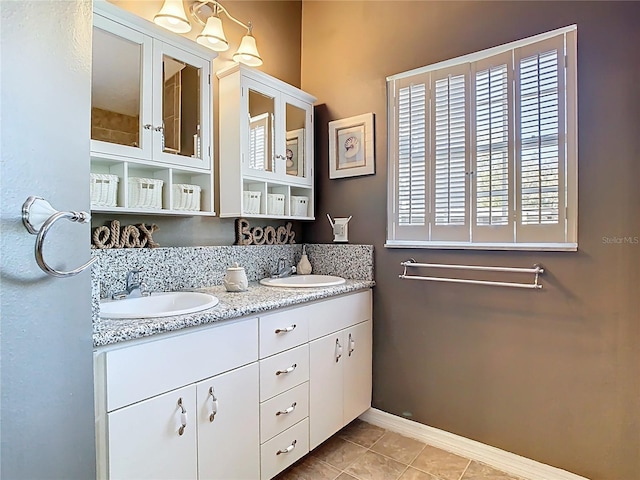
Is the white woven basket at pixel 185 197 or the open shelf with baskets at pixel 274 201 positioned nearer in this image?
the white woven basket at pixel 185 197

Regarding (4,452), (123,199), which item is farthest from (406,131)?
(4,452)

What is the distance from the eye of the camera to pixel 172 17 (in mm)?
1698

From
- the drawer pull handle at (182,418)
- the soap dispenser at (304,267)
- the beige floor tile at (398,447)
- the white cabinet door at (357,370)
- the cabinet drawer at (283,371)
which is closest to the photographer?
the drawer pull handle at (182,418)

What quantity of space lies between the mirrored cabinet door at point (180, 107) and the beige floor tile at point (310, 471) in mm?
1544

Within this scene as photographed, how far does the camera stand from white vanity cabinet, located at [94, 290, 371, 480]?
1.10 meters

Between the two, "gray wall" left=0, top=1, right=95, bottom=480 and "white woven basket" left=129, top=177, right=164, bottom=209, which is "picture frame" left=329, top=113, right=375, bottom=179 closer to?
"white woven basket" left=129, top=177, right=164, bottom=209

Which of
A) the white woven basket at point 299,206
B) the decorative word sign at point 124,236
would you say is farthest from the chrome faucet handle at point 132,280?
the white woven basket at point 299,206

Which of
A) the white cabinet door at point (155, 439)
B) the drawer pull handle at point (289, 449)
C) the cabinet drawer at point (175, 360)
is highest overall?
the cabinet drawer at point (175, 360)

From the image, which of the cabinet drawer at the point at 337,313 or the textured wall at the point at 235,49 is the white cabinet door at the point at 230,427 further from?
the textured wall at the point at 235,49

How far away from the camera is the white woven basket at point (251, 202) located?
201 cm

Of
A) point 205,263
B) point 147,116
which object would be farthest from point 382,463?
point 147,116

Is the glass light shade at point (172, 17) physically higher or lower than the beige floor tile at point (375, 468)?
higher

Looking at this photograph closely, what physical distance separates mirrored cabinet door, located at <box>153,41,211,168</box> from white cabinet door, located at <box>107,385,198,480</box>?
101 cm

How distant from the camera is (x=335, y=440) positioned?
6.79ft
